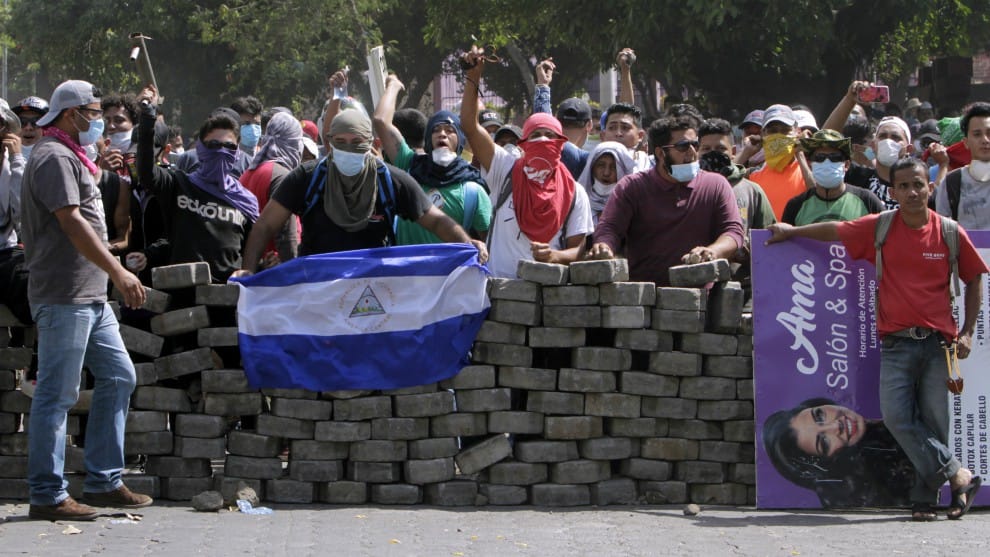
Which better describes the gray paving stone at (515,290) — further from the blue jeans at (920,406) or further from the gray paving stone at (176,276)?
the blue jeans at (920,406)

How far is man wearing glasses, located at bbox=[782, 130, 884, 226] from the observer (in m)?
7.61

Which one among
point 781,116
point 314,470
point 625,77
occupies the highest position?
point 625,77

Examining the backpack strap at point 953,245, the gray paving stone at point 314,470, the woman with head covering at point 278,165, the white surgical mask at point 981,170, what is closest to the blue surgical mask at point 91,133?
the woman with head covering at point 278,165

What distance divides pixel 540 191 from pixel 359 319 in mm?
1281

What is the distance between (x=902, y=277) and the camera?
6820 millimetres

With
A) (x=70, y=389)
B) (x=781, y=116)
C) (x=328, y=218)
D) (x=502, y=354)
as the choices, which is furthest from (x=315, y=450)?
(x=781, y=116)

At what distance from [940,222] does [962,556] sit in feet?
5.95

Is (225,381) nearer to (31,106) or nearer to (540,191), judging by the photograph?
(540,191)

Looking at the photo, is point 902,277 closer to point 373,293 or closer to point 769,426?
point 769,426

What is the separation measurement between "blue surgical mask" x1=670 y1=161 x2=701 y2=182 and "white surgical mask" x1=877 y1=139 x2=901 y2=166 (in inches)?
92.9

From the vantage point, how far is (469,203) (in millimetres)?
7902

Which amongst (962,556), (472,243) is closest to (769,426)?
(962,556)

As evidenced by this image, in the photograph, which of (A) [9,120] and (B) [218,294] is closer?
(B) [218,294]

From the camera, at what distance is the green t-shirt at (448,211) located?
7852 mm
